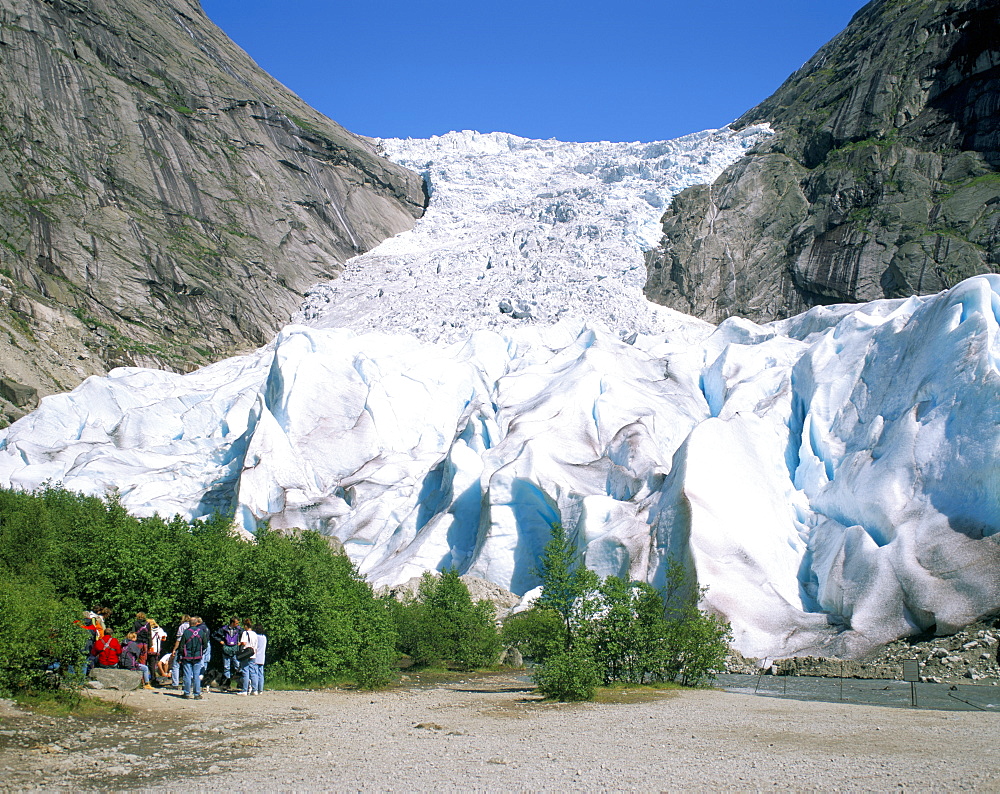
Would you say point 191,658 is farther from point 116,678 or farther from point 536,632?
point 536,632

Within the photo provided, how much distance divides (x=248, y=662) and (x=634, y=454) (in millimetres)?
16660

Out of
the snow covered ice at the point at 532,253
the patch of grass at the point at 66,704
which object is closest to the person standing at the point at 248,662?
the patch of grass at the point at 66,704

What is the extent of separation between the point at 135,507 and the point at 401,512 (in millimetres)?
9942

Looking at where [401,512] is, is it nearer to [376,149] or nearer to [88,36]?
[88,36]

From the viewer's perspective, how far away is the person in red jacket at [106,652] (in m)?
10.0

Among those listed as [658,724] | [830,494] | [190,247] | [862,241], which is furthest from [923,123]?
[658,724]

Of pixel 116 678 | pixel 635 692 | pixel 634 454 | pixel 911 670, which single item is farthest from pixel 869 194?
pixel 116 678

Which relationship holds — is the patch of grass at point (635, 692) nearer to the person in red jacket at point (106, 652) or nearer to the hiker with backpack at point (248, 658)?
the hiker with backpack at point (248, 658)

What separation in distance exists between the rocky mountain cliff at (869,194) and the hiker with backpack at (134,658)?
1634 inches

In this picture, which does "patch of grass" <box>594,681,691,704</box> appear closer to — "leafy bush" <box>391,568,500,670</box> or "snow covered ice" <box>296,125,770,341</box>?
"leafy bush" <box>391,568,500,670</box>

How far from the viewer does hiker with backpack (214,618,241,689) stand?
425 inches

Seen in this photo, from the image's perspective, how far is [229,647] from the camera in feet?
35.3

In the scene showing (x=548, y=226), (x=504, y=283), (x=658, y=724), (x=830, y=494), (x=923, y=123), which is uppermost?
(x=923, y=123)

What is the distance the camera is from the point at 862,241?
4653 cm
